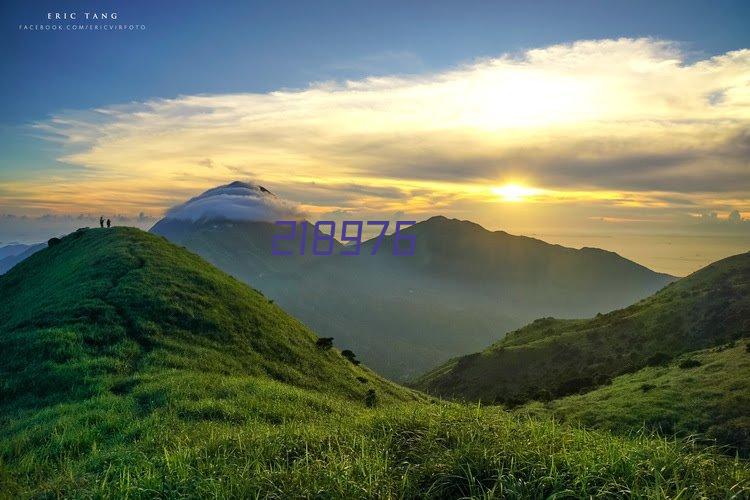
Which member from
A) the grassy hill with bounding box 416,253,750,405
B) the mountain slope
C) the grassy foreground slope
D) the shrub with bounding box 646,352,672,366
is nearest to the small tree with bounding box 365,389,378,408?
the grassy foreground slope

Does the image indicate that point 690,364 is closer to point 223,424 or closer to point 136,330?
point 223,424

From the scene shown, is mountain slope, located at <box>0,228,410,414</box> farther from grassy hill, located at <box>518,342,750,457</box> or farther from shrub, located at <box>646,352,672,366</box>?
shrub, located at <box>646,352,672,366</box>

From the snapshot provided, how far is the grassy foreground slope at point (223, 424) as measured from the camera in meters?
8.41

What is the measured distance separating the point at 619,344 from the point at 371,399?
7215 centimetres

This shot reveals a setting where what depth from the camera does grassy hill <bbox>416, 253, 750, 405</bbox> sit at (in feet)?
271

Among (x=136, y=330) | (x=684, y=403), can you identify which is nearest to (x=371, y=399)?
(x=136, y=330)

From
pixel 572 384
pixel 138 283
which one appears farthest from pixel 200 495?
pixel 572 384

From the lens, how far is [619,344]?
94.6 metres

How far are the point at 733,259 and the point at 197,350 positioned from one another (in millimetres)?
132342

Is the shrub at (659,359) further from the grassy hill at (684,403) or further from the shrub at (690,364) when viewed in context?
the shrub at (690,364)

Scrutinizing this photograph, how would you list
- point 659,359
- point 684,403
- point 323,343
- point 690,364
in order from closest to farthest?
point 684,403 → point 323,343 → point 690,364 → point 659,359

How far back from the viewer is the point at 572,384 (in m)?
75.1

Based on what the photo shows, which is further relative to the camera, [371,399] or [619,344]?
[619,344]

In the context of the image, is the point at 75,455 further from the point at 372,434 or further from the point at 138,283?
the point at 138,283
